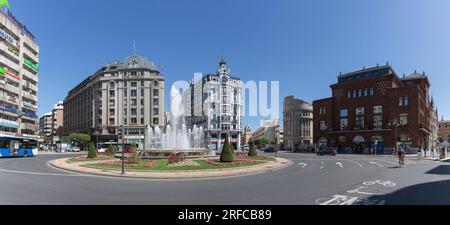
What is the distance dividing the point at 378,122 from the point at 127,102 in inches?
2737

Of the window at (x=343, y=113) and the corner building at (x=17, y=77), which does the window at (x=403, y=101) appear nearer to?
the window at (x=343, y=113)

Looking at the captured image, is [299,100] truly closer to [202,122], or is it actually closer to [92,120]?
[202,122]

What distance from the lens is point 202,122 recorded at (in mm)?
Result: 96562

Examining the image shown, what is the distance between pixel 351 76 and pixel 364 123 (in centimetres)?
1394

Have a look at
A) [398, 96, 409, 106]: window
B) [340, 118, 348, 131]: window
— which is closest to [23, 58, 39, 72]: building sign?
[340, 118, 348, 131]: window

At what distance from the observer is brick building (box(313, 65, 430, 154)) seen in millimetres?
60719

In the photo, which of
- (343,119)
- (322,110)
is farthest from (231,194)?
(322,110)

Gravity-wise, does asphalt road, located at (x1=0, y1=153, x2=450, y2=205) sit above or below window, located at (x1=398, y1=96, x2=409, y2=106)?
below

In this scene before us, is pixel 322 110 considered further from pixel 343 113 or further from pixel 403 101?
pixel 403 101

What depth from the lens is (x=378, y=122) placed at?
65.9 meters

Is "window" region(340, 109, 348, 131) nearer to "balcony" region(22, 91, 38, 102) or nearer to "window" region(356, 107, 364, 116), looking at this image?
"window" region(356, 107, 364, 116)

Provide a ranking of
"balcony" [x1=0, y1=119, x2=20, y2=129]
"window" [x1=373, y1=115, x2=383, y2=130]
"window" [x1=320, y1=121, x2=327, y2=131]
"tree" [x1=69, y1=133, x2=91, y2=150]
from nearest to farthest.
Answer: "balcony" [x1=0, y1=119, x2=20, y2=129]
"window" [x1=373, y1=115, x2=383, y2=130]
"window" [x1=320, y1=121, x2=327, y2=131]
"tree" [x1=69, y1=133, x2=91, y2=150]

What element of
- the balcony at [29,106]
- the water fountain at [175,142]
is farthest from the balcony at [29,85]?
the water fountain at [175,142]
